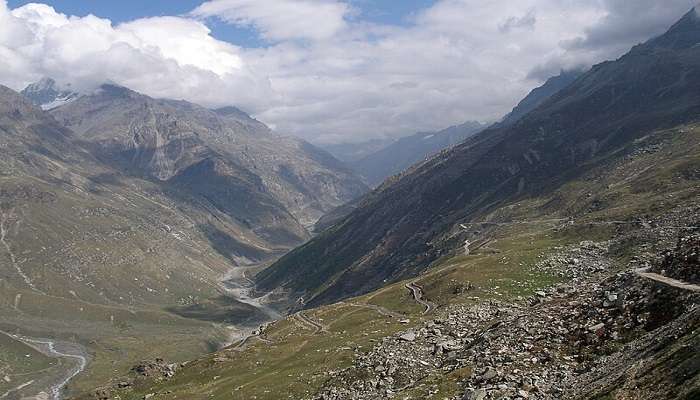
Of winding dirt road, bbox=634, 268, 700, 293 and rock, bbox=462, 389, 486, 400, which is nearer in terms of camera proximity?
rock, bbox=462, 389, 486, 400

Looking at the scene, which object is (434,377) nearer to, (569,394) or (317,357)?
(569,394)

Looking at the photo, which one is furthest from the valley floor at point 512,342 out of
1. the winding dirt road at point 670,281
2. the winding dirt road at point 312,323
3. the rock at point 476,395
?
the winding dirt road at point 312,323

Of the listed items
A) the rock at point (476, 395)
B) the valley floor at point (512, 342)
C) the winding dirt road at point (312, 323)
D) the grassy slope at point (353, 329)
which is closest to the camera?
the valley floor at point (512, 342)

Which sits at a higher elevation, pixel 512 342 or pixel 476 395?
pixel 476 395

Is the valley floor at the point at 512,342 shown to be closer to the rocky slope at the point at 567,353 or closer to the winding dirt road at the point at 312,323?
the rocky slope at the point at 567,353

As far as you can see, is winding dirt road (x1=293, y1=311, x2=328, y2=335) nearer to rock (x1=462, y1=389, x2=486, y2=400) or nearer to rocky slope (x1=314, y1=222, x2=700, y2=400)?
rocky slope (x1=314, y1=222, x2=700, y2=400)

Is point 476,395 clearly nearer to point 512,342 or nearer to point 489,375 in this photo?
point 489,375

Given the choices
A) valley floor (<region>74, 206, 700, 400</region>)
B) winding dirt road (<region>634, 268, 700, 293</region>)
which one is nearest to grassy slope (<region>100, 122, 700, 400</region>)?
valley floor (<region>74, 206, 700, 400</region>)

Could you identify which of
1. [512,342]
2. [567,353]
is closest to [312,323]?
[512,342]

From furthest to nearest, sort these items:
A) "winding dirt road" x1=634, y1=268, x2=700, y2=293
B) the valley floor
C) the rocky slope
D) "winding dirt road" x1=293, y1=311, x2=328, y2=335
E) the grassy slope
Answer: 1. "winding dirt road" x1=293, y1=311, x2=328, y2=335
2. the grassy slope
3. "winding dirt road" x1=634, y1=268, x2=700, y2=293
4. the valley floor
5. the rocky slope

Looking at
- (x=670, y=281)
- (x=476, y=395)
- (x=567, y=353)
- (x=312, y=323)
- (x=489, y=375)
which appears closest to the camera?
(x=476, y=395)

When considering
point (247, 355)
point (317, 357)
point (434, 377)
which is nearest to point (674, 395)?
point (434, 377)
